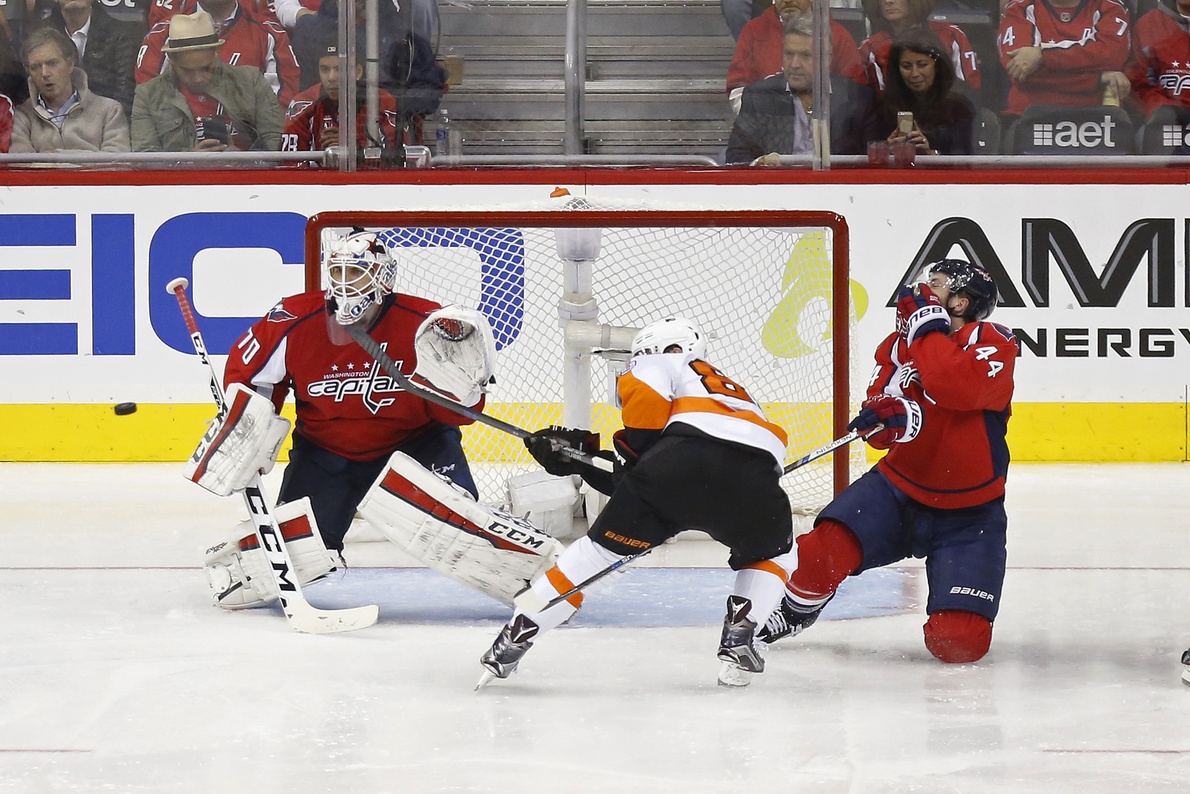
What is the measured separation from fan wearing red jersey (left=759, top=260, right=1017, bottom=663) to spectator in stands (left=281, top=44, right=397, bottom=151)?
9.10ft

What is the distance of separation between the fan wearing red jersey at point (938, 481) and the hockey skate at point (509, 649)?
1.88 ft

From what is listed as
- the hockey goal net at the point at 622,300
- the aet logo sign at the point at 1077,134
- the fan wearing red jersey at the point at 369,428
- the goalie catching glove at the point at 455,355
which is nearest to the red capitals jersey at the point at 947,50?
the aet logo sign at the point at 1077,134

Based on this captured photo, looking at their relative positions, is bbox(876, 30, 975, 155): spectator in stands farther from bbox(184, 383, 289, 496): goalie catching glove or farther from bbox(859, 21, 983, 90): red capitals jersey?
bbox(184, 383, 289, 496): goalie catching glove

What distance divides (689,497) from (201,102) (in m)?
3.35

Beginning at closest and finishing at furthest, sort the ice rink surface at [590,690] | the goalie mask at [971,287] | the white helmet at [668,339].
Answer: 1. the ice rink surface at [590,690]
2. the white helmet at [668,339]
3. the goalie mask at [971,287]

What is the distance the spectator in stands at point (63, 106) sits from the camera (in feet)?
17.5

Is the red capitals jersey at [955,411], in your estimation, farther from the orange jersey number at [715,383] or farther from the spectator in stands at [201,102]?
the spectator in stands at [201,102]

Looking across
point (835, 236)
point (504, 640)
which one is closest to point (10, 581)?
point (504, 640)

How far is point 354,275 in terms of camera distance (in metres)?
3.34

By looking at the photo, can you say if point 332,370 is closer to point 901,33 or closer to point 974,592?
point 974,592

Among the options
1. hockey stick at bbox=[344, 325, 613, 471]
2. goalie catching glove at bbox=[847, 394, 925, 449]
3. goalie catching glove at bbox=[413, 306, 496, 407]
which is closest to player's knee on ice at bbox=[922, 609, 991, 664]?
goalie catching glove at bbox=[847, 394, 925, 449]

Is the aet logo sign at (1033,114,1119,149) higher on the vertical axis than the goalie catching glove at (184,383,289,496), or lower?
higher

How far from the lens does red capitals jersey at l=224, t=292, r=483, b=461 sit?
3453mm

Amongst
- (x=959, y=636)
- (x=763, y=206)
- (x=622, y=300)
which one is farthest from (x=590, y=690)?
(x=763, y=206)
